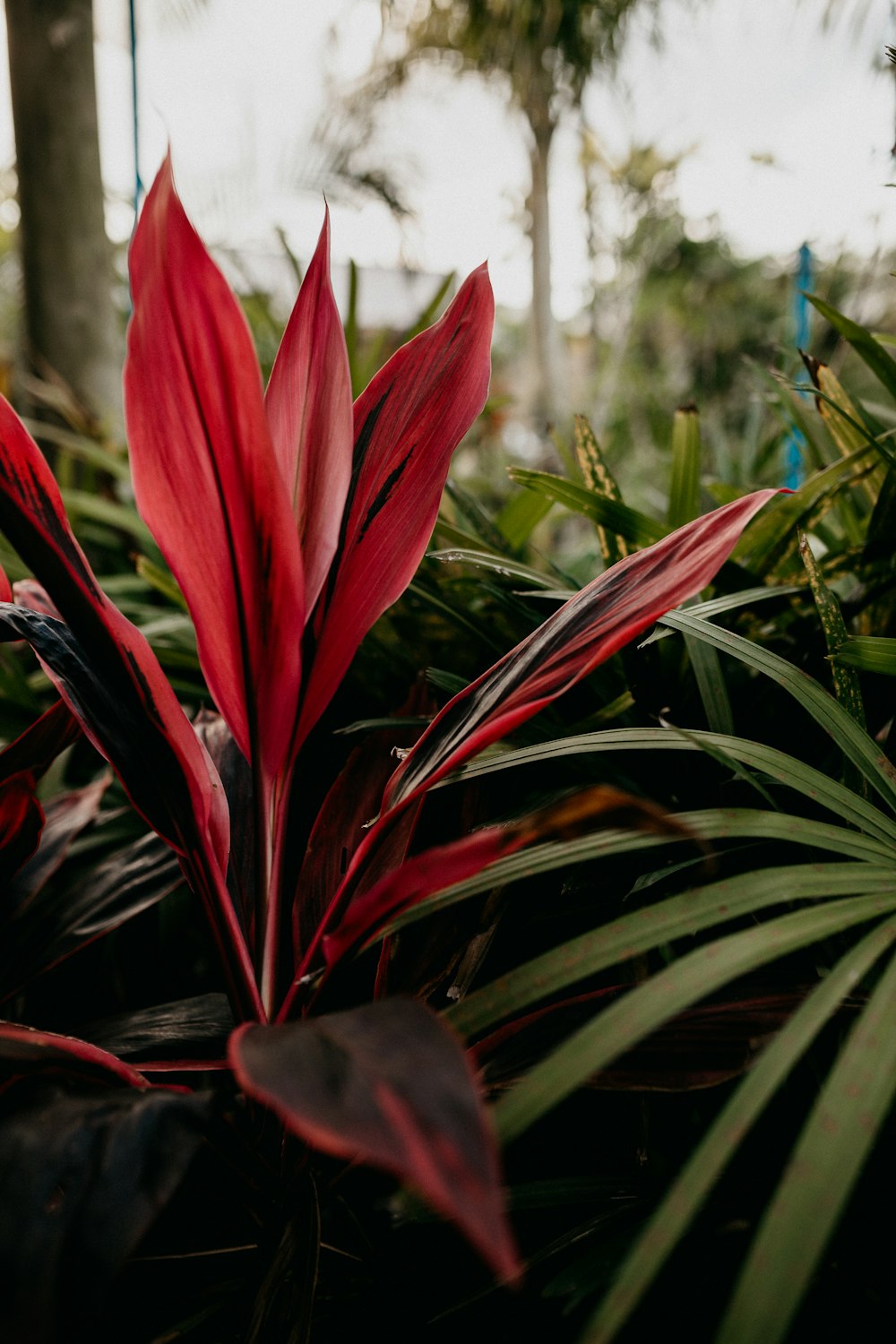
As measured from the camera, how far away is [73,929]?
1.64 feet

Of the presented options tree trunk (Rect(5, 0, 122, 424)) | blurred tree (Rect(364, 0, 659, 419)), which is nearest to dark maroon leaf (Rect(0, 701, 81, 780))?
tree trunk (Rect(5, 0, 122, 424))

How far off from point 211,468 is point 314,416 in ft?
0.30

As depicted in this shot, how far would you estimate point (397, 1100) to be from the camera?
0.20 meters

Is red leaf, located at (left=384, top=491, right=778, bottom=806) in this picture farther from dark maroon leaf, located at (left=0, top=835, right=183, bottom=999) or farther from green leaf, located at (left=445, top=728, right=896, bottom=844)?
dark maroon leaf, located at (left=0, top=835, right=183, bottom=999)

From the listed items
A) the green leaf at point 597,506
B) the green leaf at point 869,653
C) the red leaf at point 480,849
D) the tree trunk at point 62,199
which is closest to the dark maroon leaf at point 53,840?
the red leaf at point 480,849

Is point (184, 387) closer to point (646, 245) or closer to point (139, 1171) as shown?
point (139, 1171)

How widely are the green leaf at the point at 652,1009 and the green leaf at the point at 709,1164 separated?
0.02 metres

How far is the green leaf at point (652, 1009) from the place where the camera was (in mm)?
238

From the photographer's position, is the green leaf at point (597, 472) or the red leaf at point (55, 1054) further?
the green leaf at point (597, 472)

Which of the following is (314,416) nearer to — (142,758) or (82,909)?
(142,758)

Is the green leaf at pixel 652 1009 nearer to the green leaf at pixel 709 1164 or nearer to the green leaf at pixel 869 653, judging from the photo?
the green leaf at pixel 709 1164

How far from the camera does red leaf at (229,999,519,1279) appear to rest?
0.59ft

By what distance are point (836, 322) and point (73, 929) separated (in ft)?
2.19

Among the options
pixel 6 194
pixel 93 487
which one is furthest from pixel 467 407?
pixel 6 194
